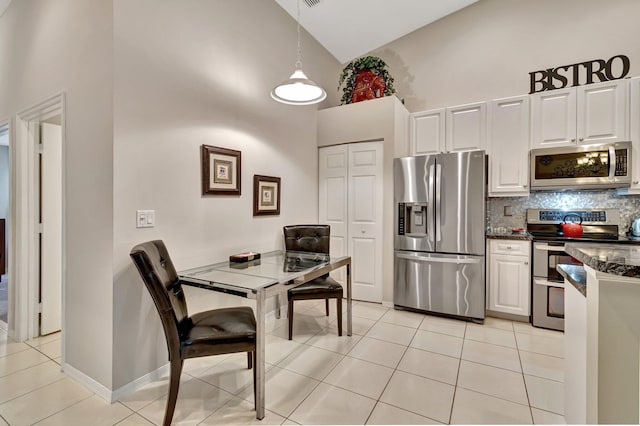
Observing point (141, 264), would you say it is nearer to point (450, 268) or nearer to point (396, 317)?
point (396, 317)

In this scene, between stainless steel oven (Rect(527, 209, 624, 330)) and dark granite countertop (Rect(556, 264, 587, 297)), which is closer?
dark granite countertop (Rect(556, 264, 587, 297))

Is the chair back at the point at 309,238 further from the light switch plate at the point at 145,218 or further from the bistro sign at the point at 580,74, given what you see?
the bistro sign at the point at 580,74

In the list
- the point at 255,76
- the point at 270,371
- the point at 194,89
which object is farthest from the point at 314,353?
the point at 255,76

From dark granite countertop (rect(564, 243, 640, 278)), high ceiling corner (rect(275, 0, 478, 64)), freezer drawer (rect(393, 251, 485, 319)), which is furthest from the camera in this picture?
high ceiling corner (rect(275, 0, 478, 64))

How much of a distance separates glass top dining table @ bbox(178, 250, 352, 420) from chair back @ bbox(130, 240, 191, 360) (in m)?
0.18

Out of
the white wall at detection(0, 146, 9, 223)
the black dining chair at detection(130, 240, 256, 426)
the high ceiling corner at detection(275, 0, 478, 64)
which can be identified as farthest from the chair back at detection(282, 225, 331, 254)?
the white wall at detection(0, 146, 9, 223)

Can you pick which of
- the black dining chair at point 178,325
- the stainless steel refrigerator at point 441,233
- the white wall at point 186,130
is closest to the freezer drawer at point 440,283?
the stainless steel refrigerator at point 441,233

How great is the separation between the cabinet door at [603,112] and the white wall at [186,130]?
310 cm

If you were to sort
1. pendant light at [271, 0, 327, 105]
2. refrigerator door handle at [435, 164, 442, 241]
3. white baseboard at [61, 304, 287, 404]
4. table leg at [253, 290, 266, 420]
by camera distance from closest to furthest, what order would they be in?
table leg at [253, 290, 266, 420] < white baseboard at [61, 304, 287, 404] < pendant light at [271, 0, 327, 105] < refrigerator door handle at [435, 164, 442, 241]

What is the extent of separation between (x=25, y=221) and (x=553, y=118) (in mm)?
5209

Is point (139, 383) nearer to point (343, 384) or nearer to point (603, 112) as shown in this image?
point (343, 384)

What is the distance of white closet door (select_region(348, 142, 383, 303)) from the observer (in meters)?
3.68

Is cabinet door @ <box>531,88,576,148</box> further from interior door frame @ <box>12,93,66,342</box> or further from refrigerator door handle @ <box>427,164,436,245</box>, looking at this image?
interior door frame @ <box>12,93,66,342</box>

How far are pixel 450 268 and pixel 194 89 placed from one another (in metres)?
3.02
